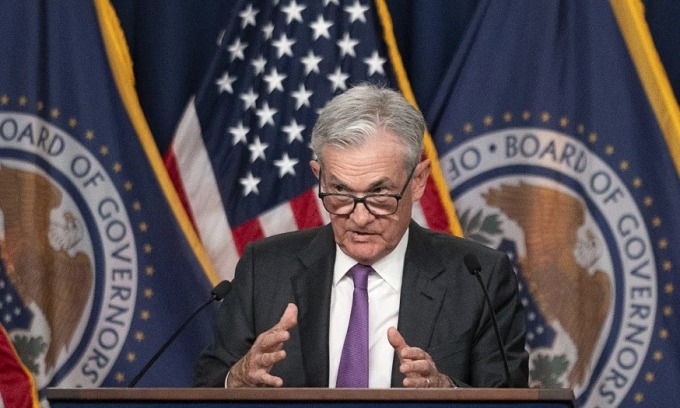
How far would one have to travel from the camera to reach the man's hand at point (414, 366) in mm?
2551

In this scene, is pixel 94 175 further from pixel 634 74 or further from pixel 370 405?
pixel 370 405

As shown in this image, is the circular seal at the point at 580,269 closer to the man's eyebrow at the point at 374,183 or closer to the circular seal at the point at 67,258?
the circular seal at the point at 67,258

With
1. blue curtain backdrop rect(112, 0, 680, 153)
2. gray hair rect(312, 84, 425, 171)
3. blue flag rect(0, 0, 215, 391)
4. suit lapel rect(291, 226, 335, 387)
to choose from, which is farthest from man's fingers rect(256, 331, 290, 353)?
blue curtain backdrop rect(112, 0, 680, 153)

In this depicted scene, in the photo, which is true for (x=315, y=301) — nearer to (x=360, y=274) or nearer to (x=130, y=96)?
(x=360, y=274)

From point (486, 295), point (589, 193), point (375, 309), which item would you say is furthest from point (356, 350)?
point (589, 193)

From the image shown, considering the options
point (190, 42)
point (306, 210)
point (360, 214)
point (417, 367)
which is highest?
point (190, 42)

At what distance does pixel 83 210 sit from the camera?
450 cm

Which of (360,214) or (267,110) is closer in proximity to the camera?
(360,214)

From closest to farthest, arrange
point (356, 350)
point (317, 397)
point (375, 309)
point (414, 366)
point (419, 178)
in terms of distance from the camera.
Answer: point (317, 397) < point (414, 366) < point (356, 350) < point (375, 309) < point (419, 178)

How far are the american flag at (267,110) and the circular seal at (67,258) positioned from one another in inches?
11.7

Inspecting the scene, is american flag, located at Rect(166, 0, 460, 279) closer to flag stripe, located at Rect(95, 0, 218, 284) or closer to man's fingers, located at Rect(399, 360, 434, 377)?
flag stripe, located at Rect(95, 0, 218, 284)

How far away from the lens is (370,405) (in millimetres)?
2240

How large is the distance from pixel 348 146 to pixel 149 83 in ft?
6.59

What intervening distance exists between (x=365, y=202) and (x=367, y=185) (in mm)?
41
